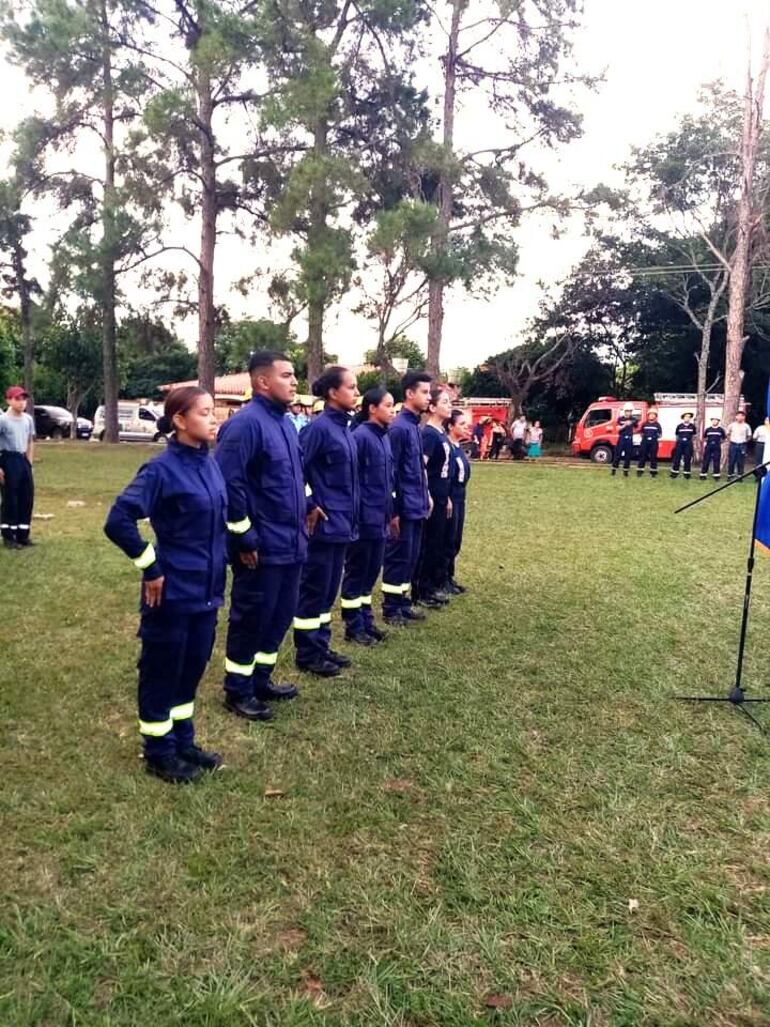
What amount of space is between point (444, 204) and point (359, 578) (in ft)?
64.0

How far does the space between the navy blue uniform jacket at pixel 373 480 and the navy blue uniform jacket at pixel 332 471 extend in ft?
1.37

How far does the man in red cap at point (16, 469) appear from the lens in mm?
8195

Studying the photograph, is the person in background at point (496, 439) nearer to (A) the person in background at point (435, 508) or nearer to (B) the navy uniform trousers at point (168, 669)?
(A) the person in background at point (435, 508)

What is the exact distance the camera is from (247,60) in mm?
18188

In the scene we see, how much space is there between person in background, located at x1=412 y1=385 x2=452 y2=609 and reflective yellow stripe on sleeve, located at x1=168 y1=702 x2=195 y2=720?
334 centimetres

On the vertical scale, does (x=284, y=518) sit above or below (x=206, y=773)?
above

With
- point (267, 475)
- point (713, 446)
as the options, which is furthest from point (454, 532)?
point (713, 446)

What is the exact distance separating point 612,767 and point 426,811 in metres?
0.98

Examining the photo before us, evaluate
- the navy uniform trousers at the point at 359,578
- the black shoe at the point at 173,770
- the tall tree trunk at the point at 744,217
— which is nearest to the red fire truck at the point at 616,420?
the tall tree trunk at the point at 744,217

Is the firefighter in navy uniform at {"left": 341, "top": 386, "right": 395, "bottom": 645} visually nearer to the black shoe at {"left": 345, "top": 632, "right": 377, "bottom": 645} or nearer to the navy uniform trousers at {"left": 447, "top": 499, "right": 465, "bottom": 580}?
the black shoe at {"left": 345, "top": 632, "right": 377, "bottom": 645}

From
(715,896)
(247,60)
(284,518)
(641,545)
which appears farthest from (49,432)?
(715,896)

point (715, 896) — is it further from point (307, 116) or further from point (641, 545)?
point (307, 116)

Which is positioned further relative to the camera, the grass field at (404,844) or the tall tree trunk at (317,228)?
the tall tree trunk at (317,228)

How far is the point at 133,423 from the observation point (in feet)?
117
